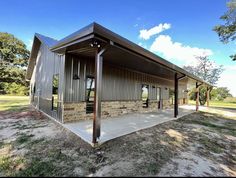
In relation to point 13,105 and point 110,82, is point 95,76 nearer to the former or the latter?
point 110,82

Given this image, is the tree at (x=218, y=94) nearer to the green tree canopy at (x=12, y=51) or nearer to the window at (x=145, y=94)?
the window at (x=145, y=94)

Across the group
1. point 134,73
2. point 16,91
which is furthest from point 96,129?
point 16,91

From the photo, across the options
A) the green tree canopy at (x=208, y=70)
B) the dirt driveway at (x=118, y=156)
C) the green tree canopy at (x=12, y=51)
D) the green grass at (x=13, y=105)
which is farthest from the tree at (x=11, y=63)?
the green tree canopy at (x=208, y=70)

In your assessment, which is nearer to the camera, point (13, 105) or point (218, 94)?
point (13, 105)

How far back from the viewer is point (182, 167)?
118 inches

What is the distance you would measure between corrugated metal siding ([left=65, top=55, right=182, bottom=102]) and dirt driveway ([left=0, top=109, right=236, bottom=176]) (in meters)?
2.28

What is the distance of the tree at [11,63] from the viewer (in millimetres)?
27016

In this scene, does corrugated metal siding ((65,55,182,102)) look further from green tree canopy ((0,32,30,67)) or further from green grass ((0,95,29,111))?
green tree canopy ((0,32,30,67))

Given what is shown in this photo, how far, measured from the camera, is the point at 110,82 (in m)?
8.04

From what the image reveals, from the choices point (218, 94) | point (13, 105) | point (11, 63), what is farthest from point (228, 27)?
point (11, 63)

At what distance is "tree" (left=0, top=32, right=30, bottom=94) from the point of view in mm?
27016

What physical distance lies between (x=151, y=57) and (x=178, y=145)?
3213 mm

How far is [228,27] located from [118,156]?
1775 cm

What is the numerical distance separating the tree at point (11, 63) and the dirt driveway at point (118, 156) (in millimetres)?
27877
